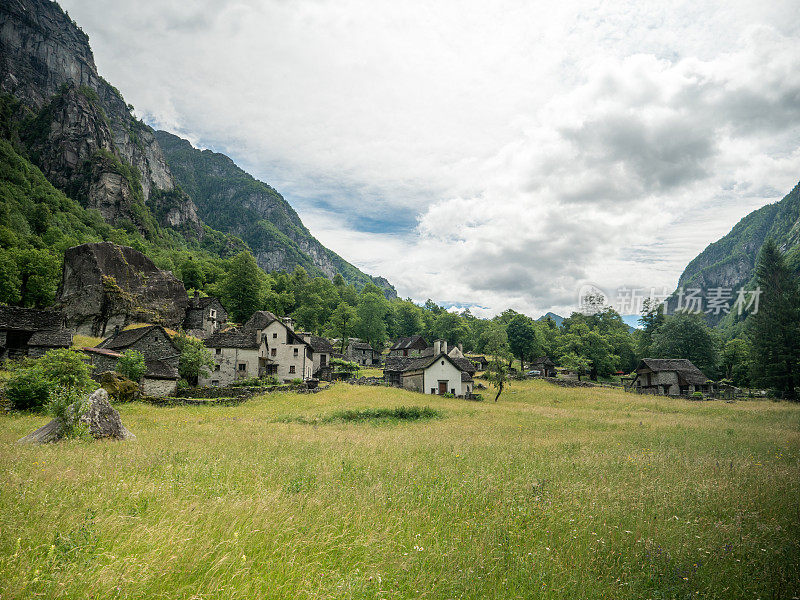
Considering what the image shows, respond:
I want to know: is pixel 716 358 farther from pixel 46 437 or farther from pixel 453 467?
pixel 46 437

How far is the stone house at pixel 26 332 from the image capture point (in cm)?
3400

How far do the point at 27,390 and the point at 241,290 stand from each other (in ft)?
186

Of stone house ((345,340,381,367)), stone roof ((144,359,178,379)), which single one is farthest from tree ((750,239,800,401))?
stone roof ((144,359,178,379))

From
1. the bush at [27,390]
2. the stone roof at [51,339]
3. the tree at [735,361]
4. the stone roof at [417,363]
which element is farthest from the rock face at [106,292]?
the tree at [735,361]

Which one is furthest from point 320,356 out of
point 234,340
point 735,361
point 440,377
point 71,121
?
point 71,121

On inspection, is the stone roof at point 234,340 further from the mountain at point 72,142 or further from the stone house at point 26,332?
the mountain at point 72,142

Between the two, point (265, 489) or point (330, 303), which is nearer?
point (265, 489)

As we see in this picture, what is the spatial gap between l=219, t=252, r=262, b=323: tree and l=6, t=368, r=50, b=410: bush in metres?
55.4

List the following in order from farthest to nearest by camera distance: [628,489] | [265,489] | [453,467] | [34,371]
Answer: [34,371] → [453,467] → [628,489] → [265,489]

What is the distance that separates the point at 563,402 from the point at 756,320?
30.5m

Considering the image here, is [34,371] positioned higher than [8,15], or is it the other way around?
[8,15]

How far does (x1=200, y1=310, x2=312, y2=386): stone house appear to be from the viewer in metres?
46.6

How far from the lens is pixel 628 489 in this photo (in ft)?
34.4

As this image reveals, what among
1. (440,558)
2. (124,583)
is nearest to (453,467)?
(440,558)
